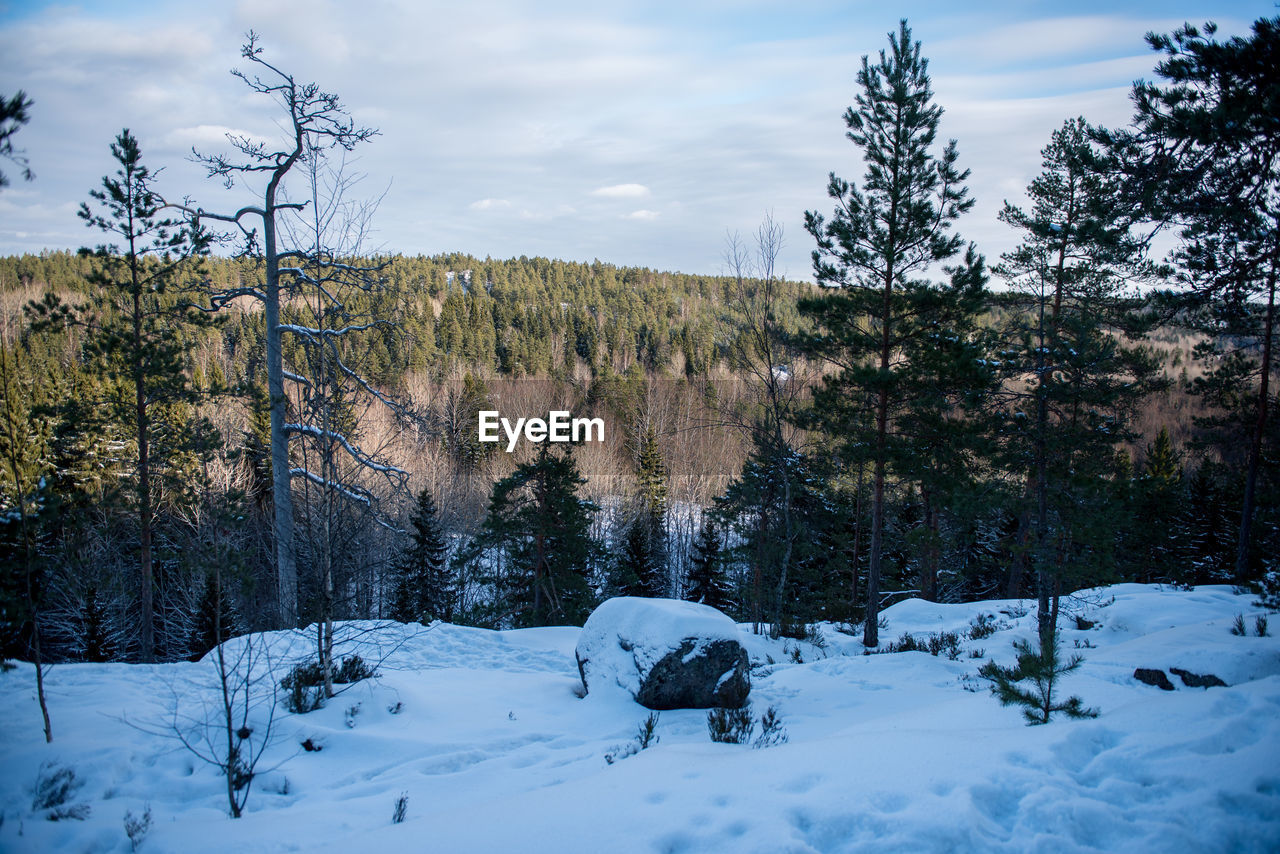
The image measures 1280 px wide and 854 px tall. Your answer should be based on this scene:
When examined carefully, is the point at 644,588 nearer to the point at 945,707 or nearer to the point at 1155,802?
the point at 945,707

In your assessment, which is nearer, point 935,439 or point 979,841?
point 979,841

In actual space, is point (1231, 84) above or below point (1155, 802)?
above

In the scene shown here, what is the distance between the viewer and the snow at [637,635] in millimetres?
7480

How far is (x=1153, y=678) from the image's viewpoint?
6594 millimetres

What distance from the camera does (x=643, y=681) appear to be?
7.36 m

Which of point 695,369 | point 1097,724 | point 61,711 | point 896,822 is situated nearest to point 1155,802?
point 1097,724

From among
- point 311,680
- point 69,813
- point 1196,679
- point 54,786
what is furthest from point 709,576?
point 69,813

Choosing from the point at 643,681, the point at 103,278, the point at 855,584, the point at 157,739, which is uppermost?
the point at 103,278

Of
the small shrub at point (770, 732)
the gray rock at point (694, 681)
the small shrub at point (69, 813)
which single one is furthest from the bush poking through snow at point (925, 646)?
the small shrub at point (69, 813)

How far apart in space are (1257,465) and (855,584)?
9.79 metres

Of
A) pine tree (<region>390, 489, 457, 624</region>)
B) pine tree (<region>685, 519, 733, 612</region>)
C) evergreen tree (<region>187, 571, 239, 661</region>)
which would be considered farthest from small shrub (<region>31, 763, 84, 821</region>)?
pine tree (<region>685, 519, 733, 612</region>)

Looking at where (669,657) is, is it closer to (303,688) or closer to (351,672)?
(351,672)

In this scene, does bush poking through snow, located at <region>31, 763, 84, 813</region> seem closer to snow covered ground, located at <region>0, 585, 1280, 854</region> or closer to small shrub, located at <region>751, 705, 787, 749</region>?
snow covered ground, located at <region>0, 585, 1280, 854</region>

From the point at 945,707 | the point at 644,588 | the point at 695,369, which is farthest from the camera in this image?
the point at 695,369
